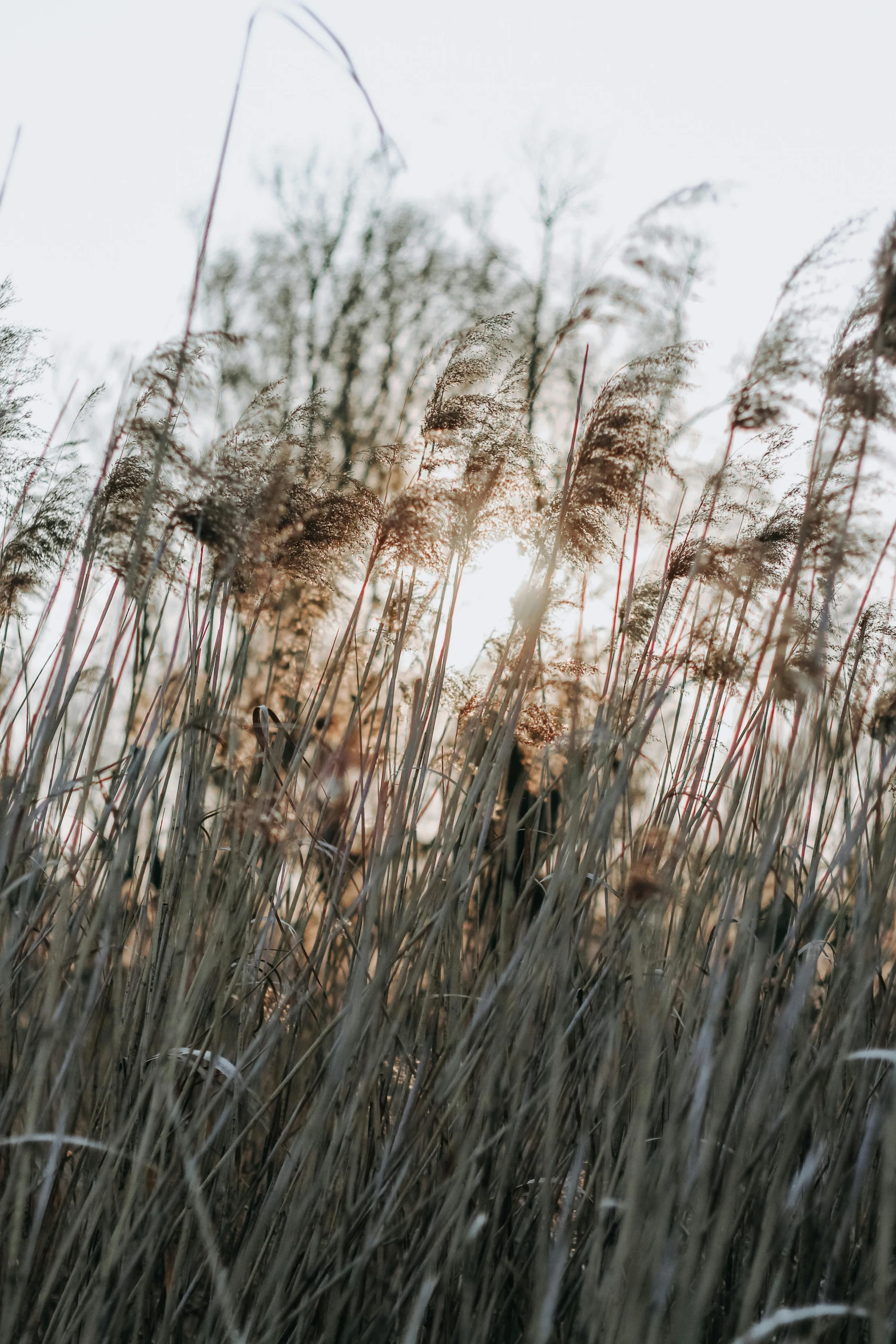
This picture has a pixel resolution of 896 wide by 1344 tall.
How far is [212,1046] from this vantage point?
1.39 metres

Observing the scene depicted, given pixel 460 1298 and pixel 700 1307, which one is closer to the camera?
pixel 700 1307

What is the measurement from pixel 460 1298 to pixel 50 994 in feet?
2.05

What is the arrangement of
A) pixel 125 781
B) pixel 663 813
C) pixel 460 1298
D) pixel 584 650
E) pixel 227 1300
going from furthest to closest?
pixel 584 650
pixel 663 813
pixel 125 781
pixel 460 1298
pixel 227 1300

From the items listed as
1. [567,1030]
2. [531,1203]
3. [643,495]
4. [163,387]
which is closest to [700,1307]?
[567,1030]

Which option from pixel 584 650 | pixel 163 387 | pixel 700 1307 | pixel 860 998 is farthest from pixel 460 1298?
pixel 163 387

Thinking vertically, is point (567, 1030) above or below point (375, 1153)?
above

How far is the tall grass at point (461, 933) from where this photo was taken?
100 cm

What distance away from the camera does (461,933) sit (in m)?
1.50

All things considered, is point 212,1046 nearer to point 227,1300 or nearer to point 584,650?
point 227,1300

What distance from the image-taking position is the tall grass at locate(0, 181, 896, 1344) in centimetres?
100

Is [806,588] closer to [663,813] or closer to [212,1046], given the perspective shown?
[663,813]

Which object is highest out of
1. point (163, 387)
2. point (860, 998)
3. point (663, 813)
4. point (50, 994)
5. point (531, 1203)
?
point (163, 387)

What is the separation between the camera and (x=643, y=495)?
5.24ft

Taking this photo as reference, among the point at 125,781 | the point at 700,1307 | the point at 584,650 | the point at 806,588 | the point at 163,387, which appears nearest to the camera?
the point at 700,1307
